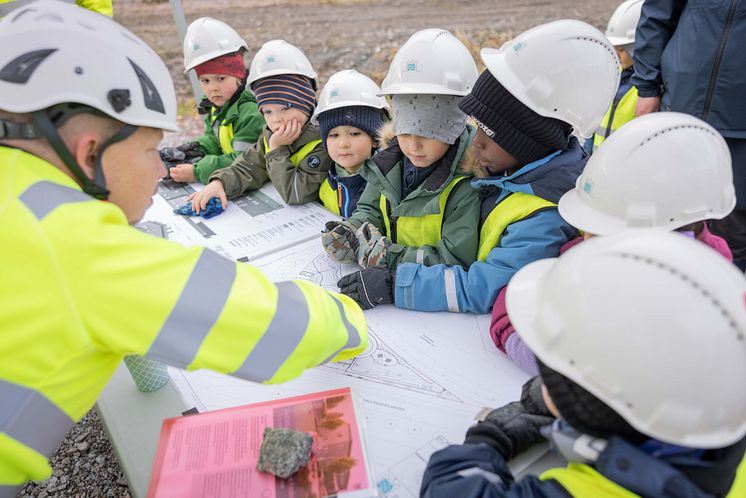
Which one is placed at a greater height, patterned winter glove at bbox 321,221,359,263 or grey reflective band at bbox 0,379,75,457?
grey reflective band at bbox 0,379,75,457

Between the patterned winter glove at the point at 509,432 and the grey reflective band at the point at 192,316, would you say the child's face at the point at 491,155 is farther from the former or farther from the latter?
the grey reflective band at the point at 192,316

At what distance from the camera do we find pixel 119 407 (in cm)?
127

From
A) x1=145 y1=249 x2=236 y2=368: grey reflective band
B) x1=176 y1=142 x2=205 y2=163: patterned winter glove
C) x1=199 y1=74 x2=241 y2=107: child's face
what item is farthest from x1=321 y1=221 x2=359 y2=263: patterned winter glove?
x1=176 y1=142 x2=205 y2=163: patterned winter glove

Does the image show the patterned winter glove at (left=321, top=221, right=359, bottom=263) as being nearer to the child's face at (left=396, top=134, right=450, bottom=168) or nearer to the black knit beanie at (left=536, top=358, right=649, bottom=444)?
the child's face at (left=396, top=134, right=450, bottom=168)

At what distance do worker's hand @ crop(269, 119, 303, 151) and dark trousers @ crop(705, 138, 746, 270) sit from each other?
202 centimetres

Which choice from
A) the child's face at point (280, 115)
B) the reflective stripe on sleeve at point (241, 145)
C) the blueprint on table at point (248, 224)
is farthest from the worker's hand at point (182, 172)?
the child's face at point (280, 115)

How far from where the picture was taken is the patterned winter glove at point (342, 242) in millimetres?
1791

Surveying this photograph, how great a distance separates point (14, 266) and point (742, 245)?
114 inches

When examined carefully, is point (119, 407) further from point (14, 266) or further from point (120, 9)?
point (120, 9)

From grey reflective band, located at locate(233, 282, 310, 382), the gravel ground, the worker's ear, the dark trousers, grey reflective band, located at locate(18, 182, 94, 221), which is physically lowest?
the gravel ground

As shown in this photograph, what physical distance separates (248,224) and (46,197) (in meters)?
1.39

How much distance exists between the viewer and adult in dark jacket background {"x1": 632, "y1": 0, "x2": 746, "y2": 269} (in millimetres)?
2102

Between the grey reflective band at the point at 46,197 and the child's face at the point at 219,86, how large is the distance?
6.75 feet

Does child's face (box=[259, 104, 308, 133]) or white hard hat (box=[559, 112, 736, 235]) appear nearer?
white hard hat (box=[559, 112, 736, 235])
